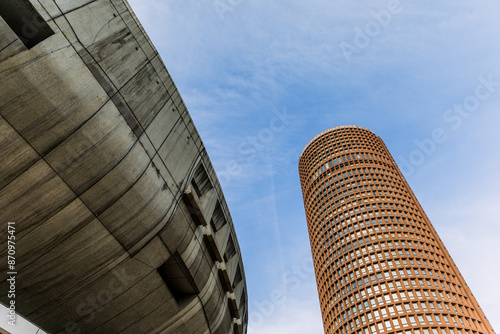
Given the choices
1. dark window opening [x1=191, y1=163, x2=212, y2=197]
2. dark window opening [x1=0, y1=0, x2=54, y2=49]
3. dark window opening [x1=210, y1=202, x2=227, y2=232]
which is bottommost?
dark window opening [x1=210, y1=202, x2=227, y2=232]

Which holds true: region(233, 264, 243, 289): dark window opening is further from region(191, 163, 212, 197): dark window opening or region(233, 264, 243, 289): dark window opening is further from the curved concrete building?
region(191, 163, 212, 197): dark window opening

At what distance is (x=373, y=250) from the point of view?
220ft

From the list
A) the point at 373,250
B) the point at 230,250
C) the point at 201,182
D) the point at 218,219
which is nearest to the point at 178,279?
the point at 218,219

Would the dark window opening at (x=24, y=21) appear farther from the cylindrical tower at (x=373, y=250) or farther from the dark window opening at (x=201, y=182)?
the cylindrical tower at (x=373, y=250)

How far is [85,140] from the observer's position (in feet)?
31.0

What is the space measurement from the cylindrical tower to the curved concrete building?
52.8 meters

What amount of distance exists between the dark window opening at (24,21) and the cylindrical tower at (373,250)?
60143mm

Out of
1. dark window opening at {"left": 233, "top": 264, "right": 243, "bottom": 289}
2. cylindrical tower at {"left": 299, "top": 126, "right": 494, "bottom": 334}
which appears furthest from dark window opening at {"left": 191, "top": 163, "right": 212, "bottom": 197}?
cylindrical tower at {"left": 299, "top": 126, "right": 494, "bottom": 334}

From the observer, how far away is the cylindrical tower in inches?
2183

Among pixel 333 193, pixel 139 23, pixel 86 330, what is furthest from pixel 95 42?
pixel 333 193

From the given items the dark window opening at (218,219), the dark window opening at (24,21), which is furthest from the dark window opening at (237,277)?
the dark window opening at (24,21)

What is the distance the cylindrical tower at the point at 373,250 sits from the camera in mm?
55438

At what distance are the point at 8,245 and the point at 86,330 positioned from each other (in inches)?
202

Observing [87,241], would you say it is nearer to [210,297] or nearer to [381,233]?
[210,297]
